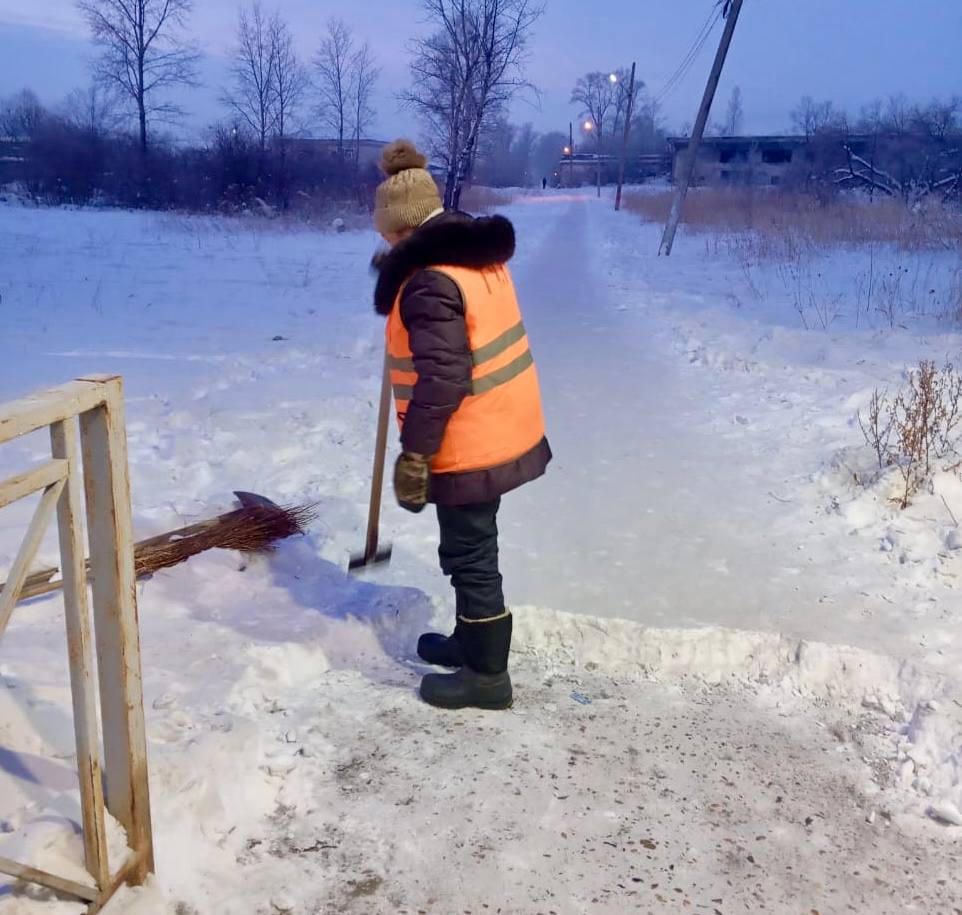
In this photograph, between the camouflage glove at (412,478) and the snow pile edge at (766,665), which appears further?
the snow pile edge at (766,665)

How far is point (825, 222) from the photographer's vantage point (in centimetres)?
1772

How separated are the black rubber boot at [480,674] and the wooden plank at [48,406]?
160 centimetres

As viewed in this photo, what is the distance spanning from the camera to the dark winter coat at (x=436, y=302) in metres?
2.58

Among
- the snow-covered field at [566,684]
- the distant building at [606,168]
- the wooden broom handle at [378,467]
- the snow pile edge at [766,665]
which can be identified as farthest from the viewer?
the distant building at [606,168]

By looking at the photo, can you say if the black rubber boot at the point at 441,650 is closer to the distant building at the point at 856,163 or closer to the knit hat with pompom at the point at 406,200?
Answer: the knit hat with pompom at the point at 406,200

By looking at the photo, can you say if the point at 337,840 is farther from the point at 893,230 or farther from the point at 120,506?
the point at 893,230

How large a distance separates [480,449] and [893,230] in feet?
52.6

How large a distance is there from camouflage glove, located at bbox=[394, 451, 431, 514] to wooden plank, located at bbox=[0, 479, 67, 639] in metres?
1.23

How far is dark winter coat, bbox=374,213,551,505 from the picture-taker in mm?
2576

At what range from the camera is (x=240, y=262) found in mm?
16266

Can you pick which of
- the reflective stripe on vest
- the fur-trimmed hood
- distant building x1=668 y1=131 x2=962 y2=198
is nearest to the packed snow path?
the reflective stripe on vest

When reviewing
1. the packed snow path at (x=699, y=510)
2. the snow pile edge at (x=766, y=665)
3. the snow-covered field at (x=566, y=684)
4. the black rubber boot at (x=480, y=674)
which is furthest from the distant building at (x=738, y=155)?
the black rubber boot at (x=480, y=674)

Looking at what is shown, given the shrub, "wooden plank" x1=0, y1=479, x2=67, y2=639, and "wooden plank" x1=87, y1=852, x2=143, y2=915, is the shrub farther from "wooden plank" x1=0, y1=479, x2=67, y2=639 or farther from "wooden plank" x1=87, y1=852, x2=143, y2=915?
"wooden plank" x1=0, y1=479, x2=67, y2=639

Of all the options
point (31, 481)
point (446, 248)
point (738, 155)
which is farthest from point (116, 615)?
point (738, 155)
